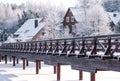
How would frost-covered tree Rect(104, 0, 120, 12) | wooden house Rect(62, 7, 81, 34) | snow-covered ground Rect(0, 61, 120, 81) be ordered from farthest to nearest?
frost-covered tree Rect(104, 0, 120, 12)
wooden house Rect(62, 7, 81, 34)
snow-covered ground Rect(0, 61, 120, 81)

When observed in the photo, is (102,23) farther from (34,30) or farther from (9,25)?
(9,25)

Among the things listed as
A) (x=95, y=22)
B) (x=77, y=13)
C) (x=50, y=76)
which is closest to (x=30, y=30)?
(x=77, y=13)

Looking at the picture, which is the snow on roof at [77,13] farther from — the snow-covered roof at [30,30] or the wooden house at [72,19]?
the snow-covered roof at [30,30]

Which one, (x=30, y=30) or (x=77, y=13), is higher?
(x=77, y=13)

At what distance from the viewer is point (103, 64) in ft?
47.6

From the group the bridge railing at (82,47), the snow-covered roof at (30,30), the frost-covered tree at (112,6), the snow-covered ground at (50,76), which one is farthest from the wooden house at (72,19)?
the frost-covered tree at (112,6)

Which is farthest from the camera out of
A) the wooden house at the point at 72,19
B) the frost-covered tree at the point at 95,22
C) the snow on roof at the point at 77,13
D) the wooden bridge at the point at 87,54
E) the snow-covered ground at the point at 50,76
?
the wooden house at the point at 72,19

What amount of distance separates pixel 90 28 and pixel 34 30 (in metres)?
22.2

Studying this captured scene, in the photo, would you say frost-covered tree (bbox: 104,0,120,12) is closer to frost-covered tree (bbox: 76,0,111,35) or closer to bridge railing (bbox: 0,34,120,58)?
frost-covered tree (bbox: 76,0,111,35)

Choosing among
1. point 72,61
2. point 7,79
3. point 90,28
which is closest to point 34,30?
point 90,28

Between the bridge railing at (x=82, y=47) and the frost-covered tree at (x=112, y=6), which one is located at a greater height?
the frost-covered tree at (x=112, y=6)

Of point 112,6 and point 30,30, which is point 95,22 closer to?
point 30,30

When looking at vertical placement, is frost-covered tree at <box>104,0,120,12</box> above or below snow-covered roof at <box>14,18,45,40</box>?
above

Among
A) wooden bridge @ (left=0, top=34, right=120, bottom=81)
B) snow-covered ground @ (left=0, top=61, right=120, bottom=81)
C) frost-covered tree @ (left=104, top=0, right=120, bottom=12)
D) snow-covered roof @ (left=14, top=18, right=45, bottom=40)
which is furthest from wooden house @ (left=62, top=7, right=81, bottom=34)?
wooden bridge @ (left=0, top=34, right=120, bottom=81)
